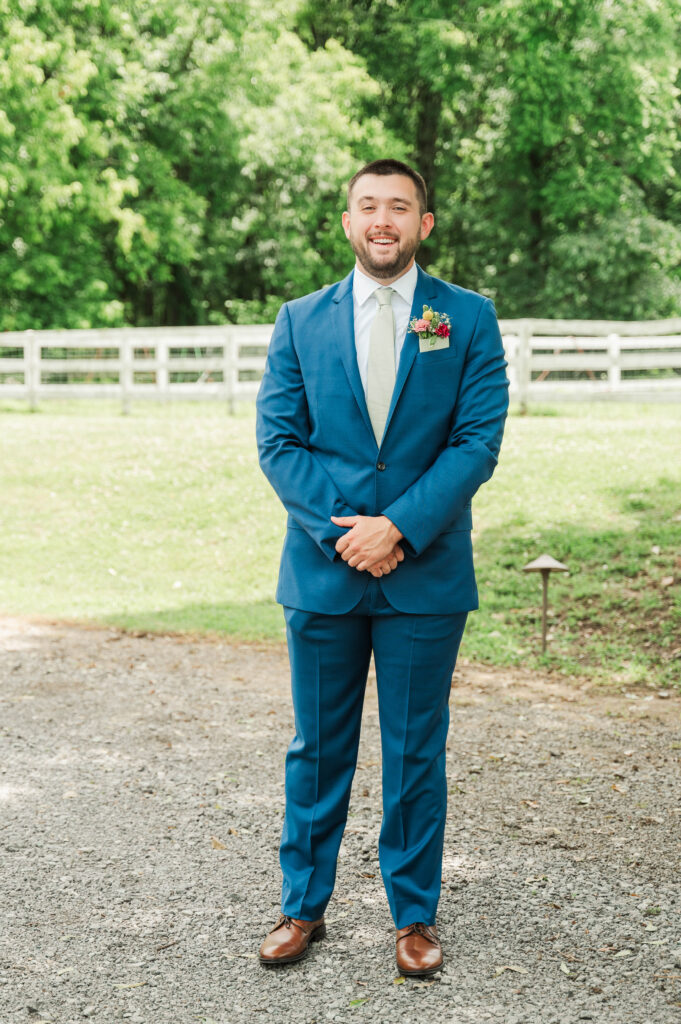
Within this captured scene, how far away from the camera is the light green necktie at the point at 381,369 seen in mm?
3324

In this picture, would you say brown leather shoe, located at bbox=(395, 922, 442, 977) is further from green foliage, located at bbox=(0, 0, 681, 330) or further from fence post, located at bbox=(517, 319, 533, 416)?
green foliage, located at bbox=(0, 0, 681, 330)

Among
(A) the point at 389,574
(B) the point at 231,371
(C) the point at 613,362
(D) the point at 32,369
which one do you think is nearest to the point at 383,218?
(A) the point at 389,574

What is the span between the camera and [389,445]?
331 centimetres

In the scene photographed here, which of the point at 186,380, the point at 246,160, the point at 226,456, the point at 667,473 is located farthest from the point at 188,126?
the point at 667,473

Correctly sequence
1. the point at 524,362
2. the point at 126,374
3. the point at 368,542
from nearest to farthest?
the point at 368,542
the point at 524,362
the point at 126,374

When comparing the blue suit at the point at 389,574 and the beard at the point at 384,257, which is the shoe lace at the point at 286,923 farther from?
the beard at the point at 384,257

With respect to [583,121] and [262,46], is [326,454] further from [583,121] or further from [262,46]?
[583,121]

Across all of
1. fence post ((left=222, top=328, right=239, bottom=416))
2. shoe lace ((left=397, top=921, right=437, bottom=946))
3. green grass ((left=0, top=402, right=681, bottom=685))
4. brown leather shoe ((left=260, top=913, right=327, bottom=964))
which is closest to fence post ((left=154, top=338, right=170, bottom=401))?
fence post ((left=222, top=328, right=239, bottom=416))

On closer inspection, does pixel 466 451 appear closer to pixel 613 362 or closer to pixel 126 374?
pixel 613 362

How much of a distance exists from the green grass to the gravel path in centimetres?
150

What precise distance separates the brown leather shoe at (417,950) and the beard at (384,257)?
6.38ft

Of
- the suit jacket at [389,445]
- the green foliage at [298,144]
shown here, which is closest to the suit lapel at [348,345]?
the suit jacket at [389,445]

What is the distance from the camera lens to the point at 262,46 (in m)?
24.0

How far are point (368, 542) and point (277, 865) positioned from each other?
5.37 ft
